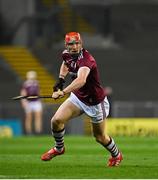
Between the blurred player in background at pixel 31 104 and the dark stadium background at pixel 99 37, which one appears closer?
the blurred player in background at pixel 31 104

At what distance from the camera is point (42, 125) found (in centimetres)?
3228

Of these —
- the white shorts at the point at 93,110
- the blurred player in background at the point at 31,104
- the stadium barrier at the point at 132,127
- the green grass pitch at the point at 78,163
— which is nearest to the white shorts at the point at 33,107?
the blurred player in background at the point at 31,104

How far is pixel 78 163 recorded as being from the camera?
15828 mm

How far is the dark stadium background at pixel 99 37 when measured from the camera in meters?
37.0

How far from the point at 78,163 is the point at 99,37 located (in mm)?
22875

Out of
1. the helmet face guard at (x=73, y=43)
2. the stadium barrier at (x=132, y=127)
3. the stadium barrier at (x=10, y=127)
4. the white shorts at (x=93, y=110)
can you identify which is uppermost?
the helmet face guard at (x=73, y=43)

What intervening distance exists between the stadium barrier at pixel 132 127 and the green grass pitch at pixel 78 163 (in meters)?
8.11

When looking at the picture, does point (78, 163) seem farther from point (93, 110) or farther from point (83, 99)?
point (83, 99)

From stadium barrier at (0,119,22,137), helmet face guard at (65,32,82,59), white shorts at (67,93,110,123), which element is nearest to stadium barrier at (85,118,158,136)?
stadium barrier at (0,119,22,137)

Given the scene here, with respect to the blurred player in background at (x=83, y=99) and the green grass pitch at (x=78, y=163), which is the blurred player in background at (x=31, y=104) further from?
the blurred player in background at (x=83, y=99)

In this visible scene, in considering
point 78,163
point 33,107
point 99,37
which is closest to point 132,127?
point 33,107

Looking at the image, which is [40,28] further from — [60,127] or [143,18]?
[60,127]

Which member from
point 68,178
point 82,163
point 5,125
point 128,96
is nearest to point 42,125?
point 5,125

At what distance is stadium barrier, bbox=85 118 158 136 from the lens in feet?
99.3
